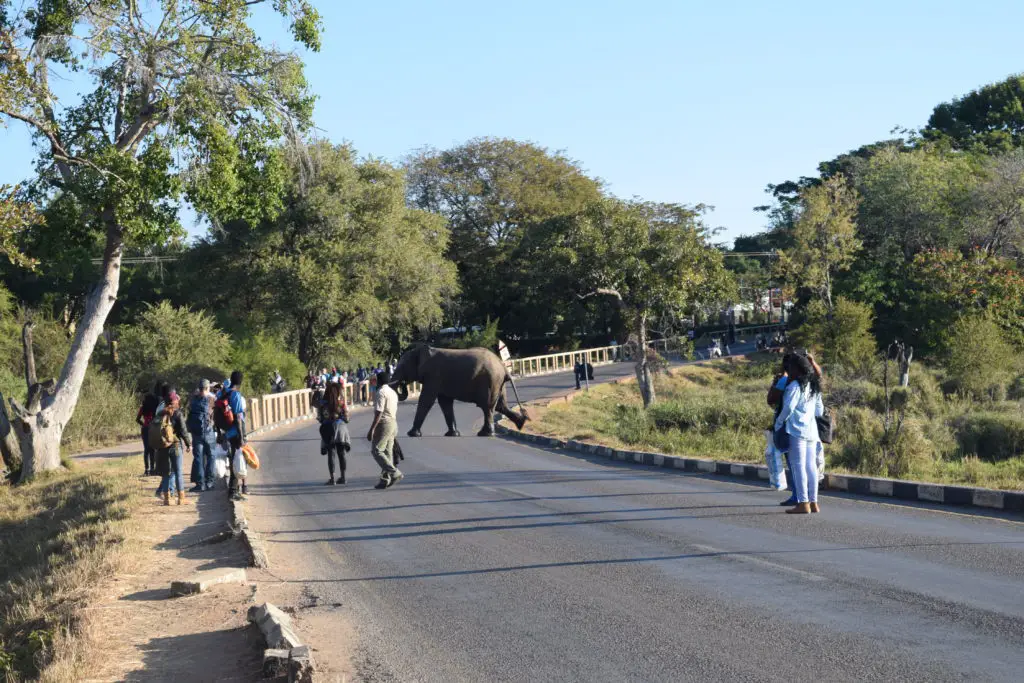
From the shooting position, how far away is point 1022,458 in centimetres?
2247

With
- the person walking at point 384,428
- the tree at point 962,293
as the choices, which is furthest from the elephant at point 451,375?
the tree at point 962,293

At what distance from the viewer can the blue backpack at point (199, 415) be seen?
1617 centimetres

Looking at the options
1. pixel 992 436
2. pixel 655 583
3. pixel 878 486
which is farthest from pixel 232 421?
pixel 992 436

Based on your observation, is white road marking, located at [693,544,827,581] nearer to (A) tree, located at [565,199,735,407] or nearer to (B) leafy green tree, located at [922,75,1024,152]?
(A) tree, located at [565,199,735,407]

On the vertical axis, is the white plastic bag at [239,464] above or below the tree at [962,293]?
below

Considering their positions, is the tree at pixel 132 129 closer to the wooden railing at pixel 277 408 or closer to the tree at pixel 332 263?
the wooden railing at pixel 277 408

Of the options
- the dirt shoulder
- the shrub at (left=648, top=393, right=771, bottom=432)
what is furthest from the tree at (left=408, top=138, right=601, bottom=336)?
the dirt shoulder

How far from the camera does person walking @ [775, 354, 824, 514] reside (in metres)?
10.9

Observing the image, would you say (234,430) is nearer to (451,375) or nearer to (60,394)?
(60,394)

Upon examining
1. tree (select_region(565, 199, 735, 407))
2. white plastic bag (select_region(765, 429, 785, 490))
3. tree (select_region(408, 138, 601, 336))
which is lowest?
white plastic bag (select_region(765, 429, 785, 490))

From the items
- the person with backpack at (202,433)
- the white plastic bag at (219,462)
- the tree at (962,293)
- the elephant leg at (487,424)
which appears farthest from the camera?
the tree at (962,293)

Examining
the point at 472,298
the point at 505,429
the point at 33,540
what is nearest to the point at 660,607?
the point at 33,540

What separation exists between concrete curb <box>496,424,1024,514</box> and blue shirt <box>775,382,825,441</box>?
7.99 feet

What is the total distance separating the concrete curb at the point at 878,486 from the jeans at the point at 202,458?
7.84 m
